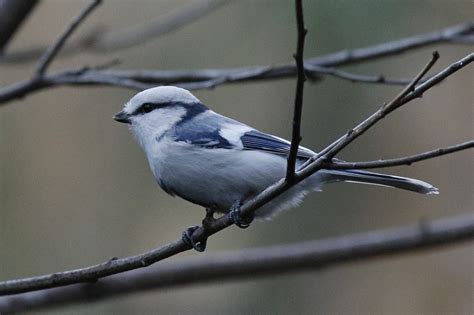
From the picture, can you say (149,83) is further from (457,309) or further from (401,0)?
(457,309)

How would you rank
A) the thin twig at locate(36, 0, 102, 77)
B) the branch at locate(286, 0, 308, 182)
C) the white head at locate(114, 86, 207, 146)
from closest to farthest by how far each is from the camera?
the branch at locate(286, 0, 308, 182)
the white head at locate(114, 86, 207, 146)
the thin twig at locate(36, 0, 102, 77)

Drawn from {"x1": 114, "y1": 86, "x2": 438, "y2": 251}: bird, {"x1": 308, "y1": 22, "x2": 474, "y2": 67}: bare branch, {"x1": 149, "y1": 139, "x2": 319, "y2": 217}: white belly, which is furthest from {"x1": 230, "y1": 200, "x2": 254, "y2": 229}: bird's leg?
{"x1": 308, "y1": 22, "x2": 474, "y2": 67}: bare branch

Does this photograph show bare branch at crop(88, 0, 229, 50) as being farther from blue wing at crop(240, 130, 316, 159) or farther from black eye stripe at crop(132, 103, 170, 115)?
blue wing at crop(240, 130, 316, 159)

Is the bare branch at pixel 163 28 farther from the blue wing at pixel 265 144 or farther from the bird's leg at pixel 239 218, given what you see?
the bird's leg at pixel 239 218

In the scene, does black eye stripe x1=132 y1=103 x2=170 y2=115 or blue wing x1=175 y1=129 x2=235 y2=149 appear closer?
blue wing x1=175 y1=129 x2=235 y2=149

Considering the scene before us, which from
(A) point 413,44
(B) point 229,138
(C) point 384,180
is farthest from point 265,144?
(A) point 413,44

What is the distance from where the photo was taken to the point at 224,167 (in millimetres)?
2838

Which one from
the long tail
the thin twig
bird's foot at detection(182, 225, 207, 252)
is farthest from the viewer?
the thin twig

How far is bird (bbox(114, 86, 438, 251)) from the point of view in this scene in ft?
9.16

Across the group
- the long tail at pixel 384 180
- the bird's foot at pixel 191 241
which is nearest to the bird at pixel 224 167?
the long tail at pixel 384 180

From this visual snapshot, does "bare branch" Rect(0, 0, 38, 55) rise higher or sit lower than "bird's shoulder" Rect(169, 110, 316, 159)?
higher

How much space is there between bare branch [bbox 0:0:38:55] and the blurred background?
2.51m

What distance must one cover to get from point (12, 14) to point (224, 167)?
126cm

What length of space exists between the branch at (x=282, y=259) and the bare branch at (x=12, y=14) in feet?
4.41
